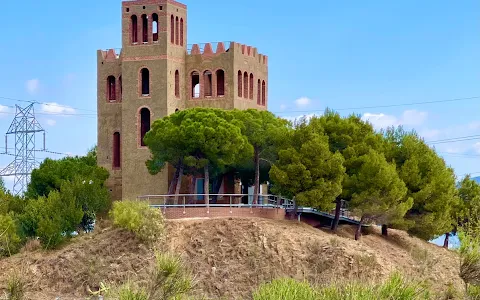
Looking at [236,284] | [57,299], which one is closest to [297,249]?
[236,284]

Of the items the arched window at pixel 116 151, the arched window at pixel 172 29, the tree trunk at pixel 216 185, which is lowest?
the tree trunk at pixel 216 185

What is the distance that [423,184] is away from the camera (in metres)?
64.2

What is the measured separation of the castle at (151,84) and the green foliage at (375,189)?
9657mm

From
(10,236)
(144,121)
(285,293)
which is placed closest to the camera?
(285,293)

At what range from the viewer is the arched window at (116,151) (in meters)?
64.6

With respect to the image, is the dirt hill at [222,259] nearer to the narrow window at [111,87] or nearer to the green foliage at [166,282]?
the narrow window at [111,87]

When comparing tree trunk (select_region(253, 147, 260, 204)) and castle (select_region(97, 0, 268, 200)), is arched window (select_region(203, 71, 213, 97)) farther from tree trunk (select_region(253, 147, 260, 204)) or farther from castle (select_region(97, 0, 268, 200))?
tree trunk (select_region(253, 147, 260, 204))

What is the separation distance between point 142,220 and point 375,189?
560 inches

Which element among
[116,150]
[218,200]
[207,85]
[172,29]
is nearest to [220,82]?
[207,85]

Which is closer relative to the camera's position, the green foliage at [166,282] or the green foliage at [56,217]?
the green foliage at [166,282]

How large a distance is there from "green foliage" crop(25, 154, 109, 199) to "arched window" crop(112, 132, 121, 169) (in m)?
0.91

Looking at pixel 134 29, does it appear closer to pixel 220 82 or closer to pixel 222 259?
pixel 220 82

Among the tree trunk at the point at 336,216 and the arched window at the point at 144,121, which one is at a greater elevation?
the arched window at the point at 144,121

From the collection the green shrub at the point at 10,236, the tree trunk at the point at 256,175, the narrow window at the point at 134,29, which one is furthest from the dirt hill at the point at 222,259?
the narrow window at the point at 134,29
